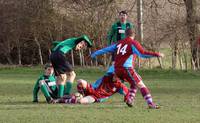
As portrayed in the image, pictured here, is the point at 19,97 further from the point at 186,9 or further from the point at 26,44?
the point at 26,44

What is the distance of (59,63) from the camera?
43.5 feet

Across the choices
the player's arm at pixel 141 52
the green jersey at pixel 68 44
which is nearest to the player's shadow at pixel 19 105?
the green jersey at pixel 68 44

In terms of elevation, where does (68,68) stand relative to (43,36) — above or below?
above

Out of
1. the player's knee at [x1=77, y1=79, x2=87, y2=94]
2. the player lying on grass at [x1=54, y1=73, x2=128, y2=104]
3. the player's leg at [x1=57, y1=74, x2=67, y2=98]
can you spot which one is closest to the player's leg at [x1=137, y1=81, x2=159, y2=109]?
the player lying on grass at [x1=54, y1=73, x2=128, y2=104]

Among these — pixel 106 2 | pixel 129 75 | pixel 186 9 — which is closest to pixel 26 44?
pixel 106 2

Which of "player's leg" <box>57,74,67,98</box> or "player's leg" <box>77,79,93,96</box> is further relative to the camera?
"player's leg" <box>57,74,67,98</box>

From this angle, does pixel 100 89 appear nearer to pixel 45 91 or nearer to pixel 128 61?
pixel 45 91

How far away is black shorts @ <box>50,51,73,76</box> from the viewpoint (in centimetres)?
1324

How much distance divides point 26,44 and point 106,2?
549 centimetres

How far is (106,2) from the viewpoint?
91.3ft

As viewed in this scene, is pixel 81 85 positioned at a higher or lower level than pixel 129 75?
lower

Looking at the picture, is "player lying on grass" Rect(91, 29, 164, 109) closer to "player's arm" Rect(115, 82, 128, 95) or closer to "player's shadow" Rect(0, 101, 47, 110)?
"player's arm" Rect(115, 82, 128, 95)

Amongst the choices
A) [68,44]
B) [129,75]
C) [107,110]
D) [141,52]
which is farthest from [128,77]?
[68,44]

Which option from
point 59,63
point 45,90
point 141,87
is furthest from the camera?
point 59,63
